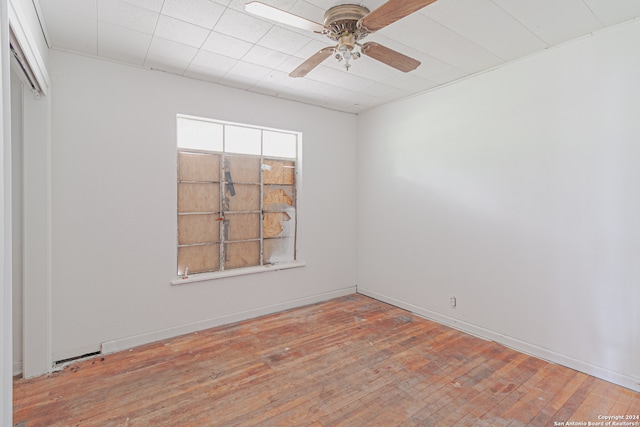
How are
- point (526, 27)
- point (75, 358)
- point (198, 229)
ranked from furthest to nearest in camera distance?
point (198, 229), point (75, 358), point (526, 27)

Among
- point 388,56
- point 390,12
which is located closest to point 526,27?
point 388,56

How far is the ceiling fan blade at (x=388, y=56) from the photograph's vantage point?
213cm

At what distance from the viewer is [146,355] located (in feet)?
9.56

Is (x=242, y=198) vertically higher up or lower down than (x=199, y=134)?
lower down

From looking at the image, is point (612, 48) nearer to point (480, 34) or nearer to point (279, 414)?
point (480, 34)

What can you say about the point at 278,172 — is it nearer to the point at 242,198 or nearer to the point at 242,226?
the point at 242,198

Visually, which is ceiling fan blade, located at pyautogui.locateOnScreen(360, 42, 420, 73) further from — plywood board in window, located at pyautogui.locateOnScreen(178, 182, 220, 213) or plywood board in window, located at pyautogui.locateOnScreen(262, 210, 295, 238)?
plywood board in window, located at pyautogui.locateOnScreen(262, 210, 295, 238)

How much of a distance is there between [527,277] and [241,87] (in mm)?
3552

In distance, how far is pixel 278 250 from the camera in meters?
4.22

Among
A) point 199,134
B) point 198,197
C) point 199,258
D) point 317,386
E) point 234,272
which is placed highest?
point 199,134

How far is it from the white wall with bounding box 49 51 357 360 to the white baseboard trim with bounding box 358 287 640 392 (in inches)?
75.4

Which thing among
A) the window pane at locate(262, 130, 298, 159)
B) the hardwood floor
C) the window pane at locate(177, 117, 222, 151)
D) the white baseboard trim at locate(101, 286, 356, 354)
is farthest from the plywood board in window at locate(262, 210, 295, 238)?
the hardwood floor

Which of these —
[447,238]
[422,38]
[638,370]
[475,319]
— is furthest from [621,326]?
[422,38]

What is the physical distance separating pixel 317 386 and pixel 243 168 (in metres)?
2.55
